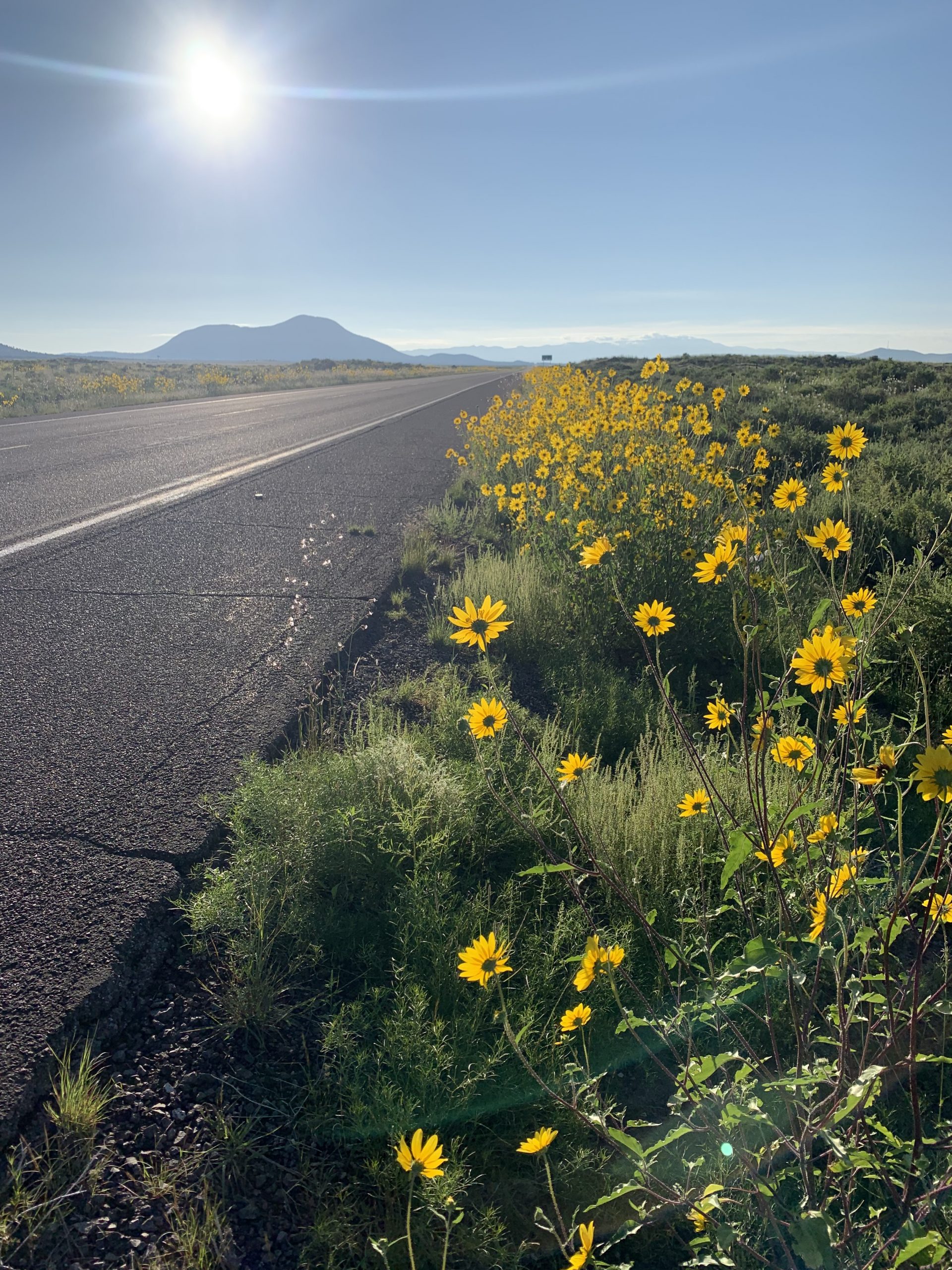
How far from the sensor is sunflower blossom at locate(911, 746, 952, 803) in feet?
3.67

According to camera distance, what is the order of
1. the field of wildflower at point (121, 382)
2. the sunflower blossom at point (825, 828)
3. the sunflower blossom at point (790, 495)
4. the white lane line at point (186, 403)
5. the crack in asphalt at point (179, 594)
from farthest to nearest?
1. the field of wildflower at point (121, 382)
2. the white lane line at point (186, 403)
3. the crack in asphalt at point (179, 594)
4. the sunflower blossom at point (790, 495)
5. the sunflower blossom at point (825, 828)

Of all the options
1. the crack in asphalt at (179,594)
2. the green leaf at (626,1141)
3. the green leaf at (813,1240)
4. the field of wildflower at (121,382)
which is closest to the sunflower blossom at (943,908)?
the green leaf at (813,1240)

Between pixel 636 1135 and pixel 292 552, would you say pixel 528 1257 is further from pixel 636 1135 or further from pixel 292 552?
pixel 292 552

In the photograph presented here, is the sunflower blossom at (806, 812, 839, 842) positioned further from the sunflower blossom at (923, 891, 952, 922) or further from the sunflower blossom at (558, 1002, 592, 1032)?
the sunflower blossom at (558, 1002, 592, 1032)

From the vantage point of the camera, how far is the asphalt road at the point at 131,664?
6.99 feet

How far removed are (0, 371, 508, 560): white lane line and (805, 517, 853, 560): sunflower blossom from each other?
5403mm

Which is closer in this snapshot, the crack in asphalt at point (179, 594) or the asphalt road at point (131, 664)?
the asphalt road at point (131, 664)

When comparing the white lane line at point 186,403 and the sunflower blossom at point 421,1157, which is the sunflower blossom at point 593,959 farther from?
the white lane line at point 186,403

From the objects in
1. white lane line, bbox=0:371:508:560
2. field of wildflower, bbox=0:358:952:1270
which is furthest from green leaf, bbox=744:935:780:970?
white lane line, bbox=0:371:508:560

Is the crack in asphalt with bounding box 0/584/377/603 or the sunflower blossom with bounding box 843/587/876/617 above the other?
the sunflower blossom with bounding box 843/587/876/617

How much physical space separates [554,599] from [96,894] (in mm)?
2978

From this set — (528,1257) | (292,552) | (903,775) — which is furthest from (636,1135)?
(292,552)

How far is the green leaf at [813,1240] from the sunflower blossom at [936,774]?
60 centimetres

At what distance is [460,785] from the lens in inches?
110
